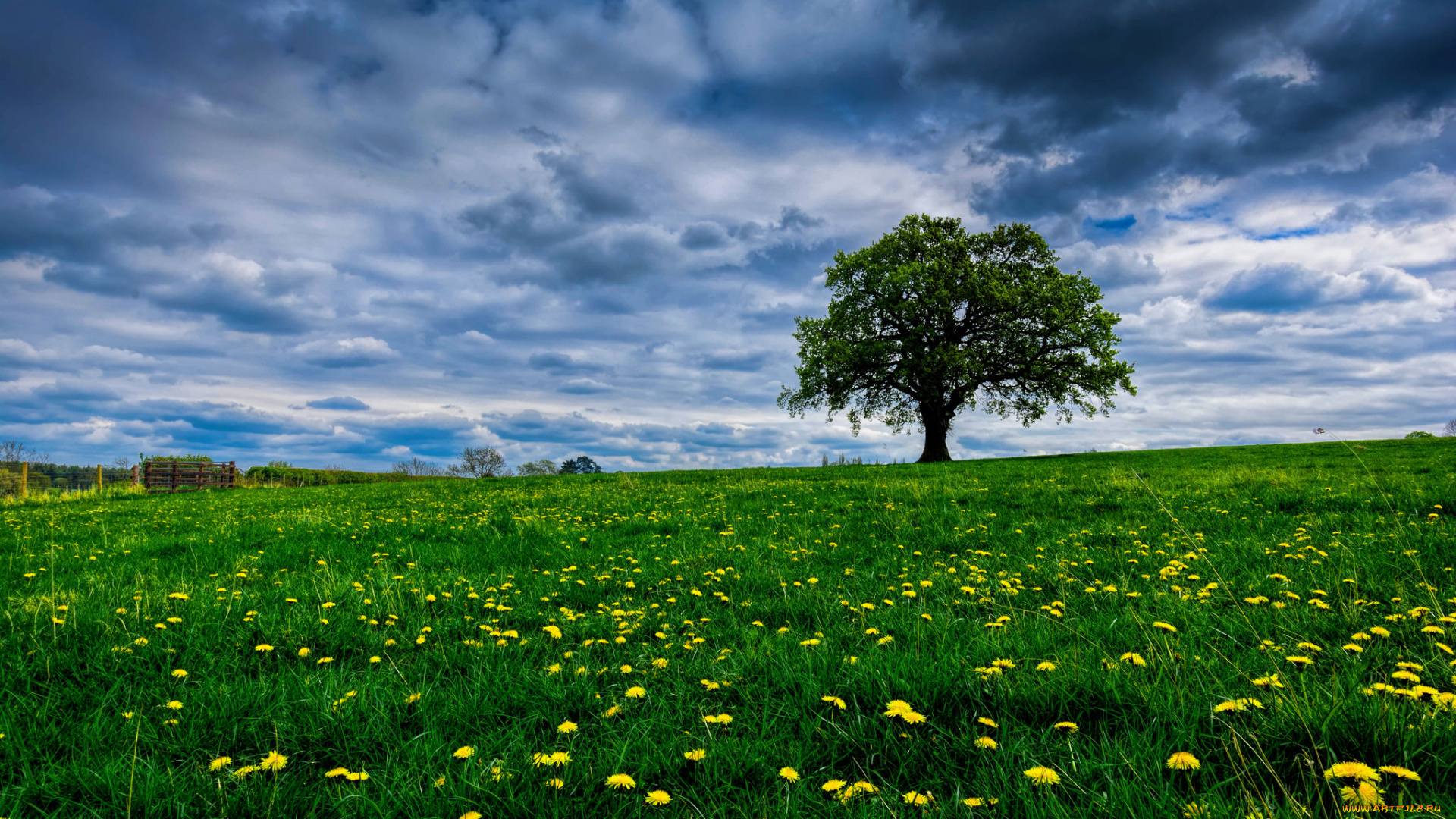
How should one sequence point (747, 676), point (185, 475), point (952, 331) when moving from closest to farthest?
point (747, 676) → point (952, 331) → point (185, 475)

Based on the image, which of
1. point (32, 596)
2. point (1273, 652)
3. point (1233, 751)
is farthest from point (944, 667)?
point (32, 596)

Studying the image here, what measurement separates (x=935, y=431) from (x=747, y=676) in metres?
31.3

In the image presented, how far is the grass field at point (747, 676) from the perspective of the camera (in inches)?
98.3

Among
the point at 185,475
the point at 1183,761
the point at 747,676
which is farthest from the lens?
the point at 185,475

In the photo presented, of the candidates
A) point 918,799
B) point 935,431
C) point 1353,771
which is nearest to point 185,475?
point 935,431

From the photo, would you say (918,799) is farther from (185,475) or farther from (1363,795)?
(185,475)

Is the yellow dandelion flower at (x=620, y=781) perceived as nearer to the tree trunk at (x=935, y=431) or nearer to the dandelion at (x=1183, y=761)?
the dandelion at (x=1183, y=761)

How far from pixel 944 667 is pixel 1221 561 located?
188 inches

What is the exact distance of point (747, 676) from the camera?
3.59 metres

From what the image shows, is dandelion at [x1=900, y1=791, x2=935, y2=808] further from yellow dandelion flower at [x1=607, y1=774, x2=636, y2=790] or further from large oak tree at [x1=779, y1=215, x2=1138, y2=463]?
large oak tree at [x1=779, y1=215, x2=1138, y2=463]

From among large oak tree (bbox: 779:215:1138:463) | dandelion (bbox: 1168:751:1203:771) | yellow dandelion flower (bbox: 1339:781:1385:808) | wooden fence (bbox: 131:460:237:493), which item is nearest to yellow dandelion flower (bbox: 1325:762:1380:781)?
yellow dandelion flower (bbox: 1339:781:1385:808)

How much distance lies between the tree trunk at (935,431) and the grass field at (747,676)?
2433cm

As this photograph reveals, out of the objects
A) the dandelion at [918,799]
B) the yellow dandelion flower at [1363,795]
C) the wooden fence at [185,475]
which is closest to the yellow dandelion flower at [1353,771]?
the yellow dandelion flower at [1363,795]

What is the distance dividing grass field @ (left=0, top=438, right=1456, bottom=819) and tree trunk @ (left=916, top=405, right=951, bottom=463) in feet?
79.8
